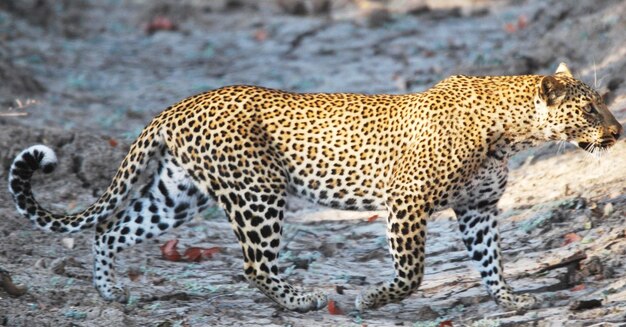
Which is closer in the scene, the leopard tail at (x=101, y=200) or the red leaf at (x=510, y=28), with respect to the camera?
the leopard tail at (x=101, y=200)

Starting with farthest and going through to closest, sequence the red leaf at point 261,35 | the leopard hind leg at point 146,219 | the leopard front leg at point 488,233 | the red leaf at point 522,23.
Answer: the red leaf at point 261,35
the red leaf at point 522,23
the leopard hind leg at point 146,219
the leopard front leg at point 488,233

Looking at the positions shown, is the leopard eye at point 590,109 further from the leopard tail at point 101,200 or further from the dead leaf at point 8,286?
the dead leaf at point 8,286

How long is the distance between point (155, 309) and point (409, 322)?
1656mm

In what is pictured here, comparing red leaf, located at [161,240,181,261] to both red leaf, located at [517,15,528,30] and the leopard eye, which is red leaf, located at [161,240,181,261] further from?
red leaf, located at [517,15,528,30]

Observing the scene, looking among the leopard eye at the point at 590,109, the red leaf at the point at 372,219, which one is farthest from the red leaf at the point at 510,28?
the leopard eye at the point at 590,109

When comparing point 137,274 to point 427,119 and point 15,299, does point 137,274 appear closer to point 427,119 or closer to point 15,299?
point 15,299

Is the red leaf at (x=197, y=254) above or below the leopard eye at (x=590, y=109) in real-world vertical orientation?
below

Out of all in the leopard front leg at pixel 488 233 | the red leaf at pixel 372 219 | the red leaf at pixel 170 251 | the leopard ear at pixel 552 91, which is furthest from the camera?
the red leaf at pixel 372 219

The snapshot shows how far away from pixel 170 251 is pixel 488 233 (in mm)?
2582

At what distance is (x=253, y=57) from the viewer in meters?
17.5

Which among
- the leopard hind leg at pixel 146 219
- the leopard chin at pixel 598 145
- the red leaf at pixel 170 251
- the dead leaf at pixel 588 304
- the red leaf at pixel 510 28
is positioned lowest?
the dead leaf at pixel 588 304

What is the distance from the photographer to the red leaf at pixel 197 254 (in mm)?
9891

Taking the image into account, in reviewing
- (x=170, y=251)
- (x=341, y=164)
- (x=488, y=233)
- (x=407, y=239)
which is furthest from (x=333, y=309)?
(x=170, y=251)

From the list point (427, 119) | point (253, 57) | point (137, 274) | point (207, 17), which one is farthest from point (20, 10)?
point (427, 119)
